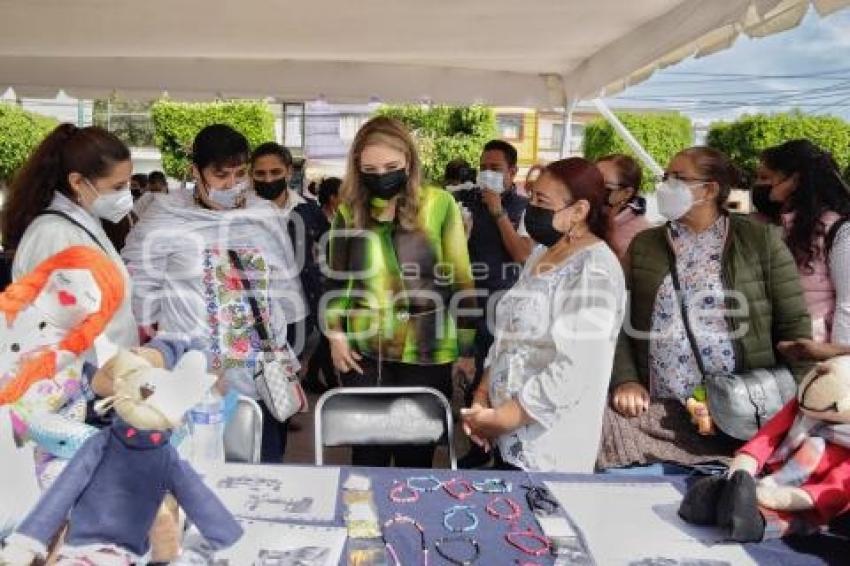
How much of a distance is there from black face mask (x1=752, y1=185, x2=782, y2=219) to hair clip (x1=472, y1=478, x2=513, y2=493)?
69.9 inches

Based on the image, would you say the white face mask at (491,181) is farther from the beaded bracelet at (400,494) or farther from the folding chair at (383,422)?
the beaded bracelet at (400,494)

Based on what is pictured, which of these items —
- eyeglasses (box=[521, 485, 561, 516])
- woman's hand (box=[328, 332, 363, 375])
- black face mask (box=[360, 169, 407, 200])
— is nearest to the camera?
eyeglasses (box=[521, 485, 561, 516])

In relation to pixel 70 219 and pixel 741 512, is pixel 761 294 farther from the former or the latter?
pixel 70 219

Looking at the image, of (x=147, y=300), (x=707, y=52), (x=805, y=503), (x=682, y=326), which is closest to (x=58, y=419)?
(x=147, y=300)

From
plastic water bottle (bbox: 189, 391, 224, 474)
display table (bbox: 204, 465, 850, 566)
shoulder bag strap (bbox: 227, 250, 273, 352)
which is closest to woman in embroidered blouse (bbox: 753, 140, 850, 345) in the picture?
display table (bbox: 204, 465, 850, 566)

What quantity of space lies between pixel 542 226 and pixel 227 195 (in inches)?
42.3

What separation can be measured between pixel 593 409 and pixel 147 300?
4.85 feet

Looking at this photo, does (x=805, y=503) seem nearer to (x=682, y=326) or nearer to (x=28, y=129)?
(x=682, y=326)

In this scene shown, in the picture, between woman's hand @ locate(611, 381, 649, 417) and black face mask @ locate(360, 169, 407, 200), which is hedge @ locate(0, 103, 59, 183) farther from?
woman's hand @ locate(611, 381, 649, 417)

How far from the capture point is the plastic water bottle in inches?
69.5

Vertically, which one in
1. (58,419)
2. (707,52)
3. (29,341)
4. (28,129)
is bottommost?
(58,419)

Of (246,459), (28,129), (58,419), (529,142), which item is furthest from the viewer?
(529,142)

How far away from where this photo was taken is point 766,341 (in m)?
2.30

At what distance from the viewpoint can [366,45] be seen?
522 cm
